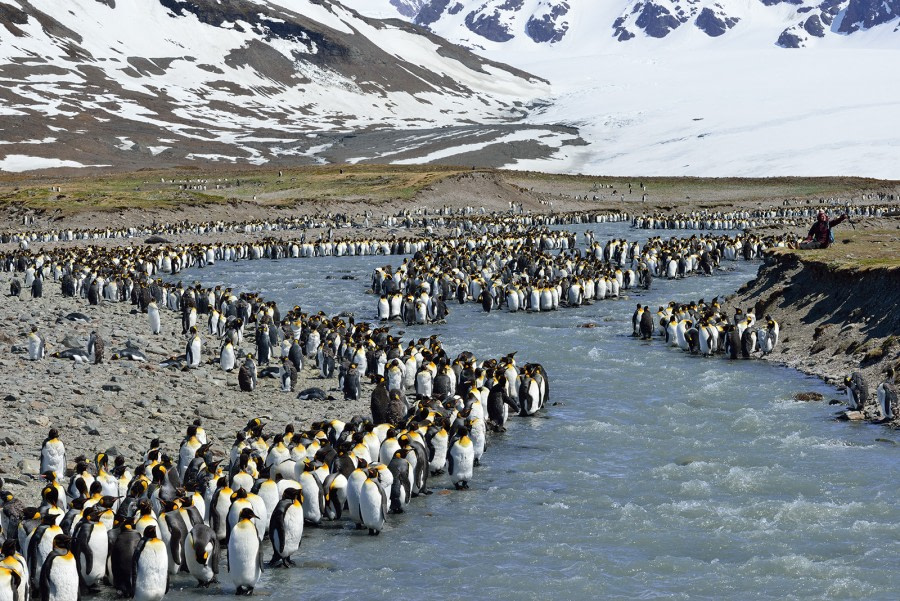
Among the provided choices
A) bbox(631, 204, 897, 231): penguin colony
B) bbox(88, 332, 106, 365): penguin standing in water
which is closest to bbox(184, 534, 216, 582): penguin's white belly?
bbox(88, 332, 106, 365): penguin standing in water

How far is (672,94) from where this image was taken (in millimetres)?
189125

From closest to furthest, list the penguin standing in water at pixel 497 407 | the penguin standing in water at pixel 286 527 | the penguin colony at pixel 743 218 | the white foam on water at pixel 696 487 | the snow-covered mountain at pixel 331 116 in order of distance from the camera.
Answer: the penguin standing in water at pixel 286 527 → the white foam on water at pixel 696 487 → the penguin standing in water at pixel 497 407 → the penguin colony at pixel 743 218 → the snow-covered mountain at pixel 331 116

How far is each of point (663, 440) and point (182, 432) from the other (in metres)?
7.75

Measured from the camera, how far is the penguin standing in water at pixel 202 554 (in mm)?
10539

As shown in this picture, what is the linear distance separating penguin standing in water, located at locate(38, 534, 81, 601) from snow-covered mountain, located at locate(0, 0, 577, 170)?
11278 centimetres

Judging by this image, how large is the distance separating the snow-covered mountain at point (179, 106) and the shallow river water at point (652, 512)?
10969 cm

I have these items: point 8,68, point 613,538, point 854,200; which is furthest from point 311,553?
point 8,68

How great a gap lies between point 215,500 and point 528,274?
25873 millimetres

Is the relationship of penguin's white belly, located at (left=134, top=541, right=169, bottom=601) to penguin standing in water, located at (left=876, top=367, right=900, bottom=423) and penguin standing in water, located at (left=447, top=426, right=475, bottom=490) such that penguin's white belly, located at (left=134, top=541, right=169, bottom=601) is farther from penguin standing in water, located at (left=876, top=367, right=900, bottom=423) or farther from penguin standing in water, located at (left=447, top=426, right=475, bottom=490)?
penguin standing in water, located at (left=876, top=367, right=900, bottom=423)

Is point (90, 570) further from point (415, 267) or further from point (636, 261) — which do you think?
point (636, 261)

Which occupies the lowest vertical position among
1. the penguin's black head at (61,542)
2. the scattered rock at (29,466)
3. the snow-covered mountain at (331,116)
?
the penguin's black head at (61,542)

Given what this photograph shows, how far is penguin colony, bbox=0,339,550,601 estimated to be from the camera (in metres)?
10.1

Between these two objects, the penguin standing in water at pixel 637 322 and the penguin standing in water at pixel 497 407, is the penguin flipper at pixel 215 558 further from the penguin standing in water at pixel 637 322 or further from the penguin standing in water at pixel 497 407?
the penguin standing in water at pixel 637 322

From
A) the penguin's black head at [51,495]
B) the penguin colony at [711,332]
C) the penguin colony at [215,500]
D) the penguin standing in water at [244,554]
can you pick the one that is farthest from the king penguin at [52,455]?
the penguin colony at [711,332]
